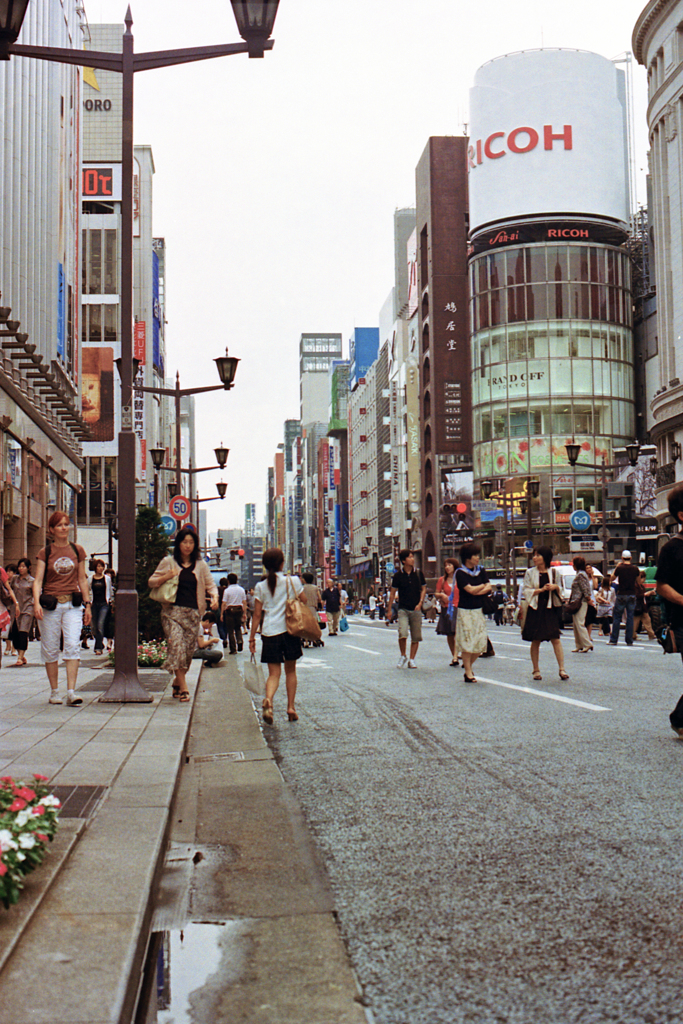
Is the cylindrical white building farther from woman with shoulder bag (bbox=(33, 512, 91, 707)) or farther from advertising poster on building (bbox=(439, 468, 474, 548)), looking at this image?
woman with shoulder bag (bbox=(33, 512, 91, 707))

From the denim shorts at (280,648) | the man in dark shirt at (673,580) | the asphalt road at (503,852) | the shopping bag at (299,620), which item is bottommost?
the asphalt road at (503,852)

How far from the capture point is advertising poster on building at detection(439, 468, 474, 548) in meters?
76.4

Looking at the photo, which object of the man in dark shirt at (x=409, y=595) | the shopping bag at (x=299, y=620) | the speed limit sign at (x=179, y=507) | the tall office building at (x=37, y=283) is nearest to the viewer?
the shopping bag at (x=299, y=620)

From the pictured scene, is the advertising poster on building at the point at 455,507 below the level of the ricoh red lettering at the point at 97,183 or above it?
below

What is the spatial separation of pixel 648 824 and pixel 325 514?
15730 centimetres

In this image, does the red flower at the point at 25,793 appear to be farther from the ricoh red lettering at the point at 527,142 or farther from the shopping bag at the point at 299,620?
the ricoh red lettering at the point at 527,142

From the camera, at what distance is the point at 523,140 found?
7606 centimetres

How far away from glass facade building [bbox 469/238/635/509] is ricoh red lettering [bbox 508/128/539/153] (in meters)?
6.35

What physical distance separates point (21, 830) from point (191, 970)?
2.84 ft

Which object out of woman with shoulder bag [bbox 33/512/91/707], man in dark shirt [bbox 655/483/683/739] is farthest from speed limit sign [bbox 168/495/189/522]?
man in dark shirt [bbox 655/483/683/739]

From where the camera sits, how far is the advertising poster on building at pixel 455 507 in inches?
3009

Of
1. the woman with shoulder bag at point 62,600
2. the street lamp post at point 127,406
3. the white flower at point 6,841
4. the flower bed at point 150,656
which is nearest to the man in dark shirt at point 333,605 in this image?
the flower bed at point 150,656

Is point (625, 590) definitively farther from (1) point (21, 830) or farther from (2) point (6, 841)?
(2) point (6, 841)

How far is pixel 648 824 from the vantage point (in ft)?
18.0
